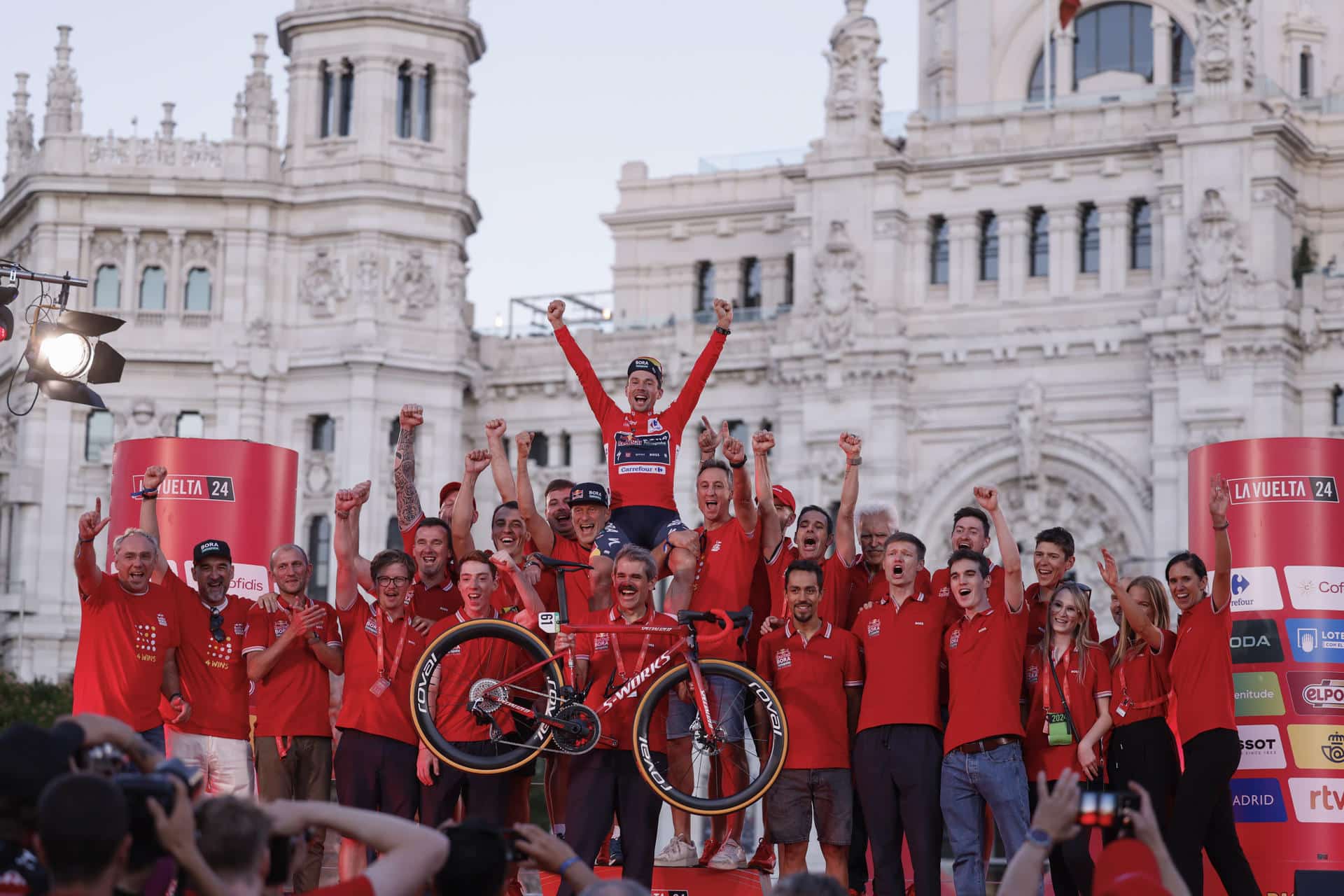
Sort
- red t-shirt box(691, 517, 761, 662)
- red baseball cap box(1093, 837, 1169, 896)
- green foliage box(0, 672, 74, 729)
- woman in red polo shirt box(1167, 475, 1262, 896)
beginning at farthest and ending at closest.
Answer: green foliage box(0, 672, 74, 729)
red t-shirt box(691, 517, 761, 662)
woman in red polo shirt box(1167, 475, 1262, 896)
red baseball cap box(1093, 837, 1169, 896)

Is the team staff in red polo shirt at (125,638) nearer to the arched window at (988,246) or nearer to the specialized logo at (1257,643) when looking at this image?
the specialized logo at (1257,643)

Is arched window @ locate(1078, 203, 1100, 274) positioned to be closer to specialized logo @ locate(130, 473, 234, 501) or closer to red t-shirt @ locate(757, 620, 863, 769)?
specialized logo @ locate(130, 473, 234, 501)

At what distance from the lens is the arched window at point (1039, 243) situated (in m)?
52.8

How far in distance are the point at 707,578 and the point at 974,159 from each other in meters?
39.0

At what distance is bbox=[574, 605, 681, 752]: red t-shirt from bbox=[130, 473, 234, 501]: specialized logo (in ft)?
26.2

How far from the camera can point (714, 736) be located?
47.4 feet

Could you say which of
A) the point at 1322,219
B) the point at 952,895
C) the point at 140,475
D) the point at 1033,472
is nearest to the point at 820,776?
the point at 952,895

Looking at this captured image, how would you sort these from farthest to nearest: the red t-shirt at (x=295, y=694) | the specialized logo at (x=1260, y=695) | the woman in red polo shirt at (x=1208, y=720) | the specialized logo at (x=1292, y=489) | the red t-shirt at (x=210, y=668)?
the specialized logo at (x=1292, y=489) → the specialized logo at (x=1260, y=695) → the red t-shirt at (x=295, y=694) → the red t-shirt at (x=210, y=668) → the woman in red polo shirt at (x=1208, y=720)

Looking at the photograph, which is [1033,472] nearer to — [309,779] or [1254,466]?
[1254,466]

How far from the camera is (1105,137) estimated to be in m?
51.8

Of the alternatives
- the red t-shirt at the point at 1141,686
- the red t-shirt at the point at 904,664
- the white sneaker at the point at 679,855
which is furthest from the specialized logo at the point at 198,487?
the red t-shirt at the point at 1141,686

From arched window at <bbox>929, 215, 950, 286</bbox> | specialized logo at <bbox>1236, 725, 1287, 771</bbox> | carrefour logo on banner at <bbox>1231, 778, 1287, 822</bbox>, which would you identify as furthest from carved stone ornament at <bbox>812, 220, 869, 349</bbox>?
carrefour logo on banner at <bbox>1231, 778, 1287, 822</bbox>

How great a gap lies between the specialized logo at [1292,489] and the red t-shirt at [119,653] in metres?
9.13

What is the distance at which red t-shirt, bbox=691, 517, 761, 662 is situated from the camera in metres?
15.7
